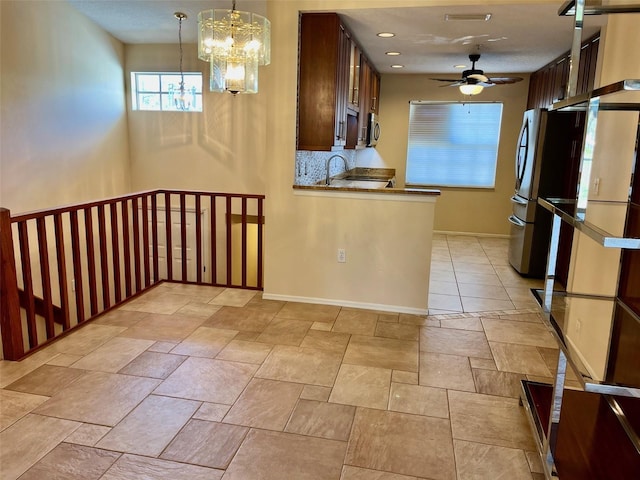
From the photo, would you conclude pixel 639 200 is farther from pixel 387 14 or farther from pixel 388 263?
pixel 387 14

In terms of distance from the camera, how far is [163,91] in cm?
638

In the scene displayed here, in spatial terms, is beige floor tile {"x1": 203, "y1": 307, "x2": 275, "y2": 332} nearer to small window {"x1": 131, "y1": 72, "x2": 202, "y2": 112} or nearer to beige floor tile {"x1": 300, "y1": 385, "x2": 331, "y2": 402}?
beige floor tile {"x1": 300, "y1": 385, "x2": 331, "y2": 402}

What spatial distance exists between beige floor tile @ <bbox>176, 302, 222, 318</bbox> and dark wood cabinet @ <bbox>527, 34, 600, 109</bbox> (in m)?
3.34

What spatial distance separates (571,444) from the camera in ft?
6.29

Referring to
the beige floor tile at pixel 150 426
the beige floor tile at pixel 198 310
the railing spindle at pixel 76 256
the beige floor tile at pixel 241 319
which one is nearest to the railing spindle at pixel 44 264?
the railing spindle at pixel 76 256

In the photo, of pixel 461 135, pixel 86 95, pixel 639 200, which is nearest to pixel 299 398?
pixel 639 200

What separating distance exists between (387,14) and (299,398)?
2883mm

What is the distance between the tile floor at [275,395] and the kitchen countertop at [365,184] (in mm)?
1000

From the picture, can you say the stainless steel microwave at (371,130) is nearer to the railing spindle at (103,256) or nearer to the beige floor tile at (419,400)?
the railing spindle at (103,256)

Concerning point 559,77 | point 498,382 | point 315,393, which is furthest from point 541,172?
point 315,393

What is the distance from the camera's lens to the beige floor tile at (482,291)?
4.41 meters

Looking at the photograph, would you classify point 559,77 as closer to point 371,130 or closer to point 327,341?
point 371,130

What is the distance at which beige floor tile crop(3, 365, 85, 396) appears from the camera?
2518 mm

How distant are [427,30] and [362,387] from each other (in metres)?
3.11
